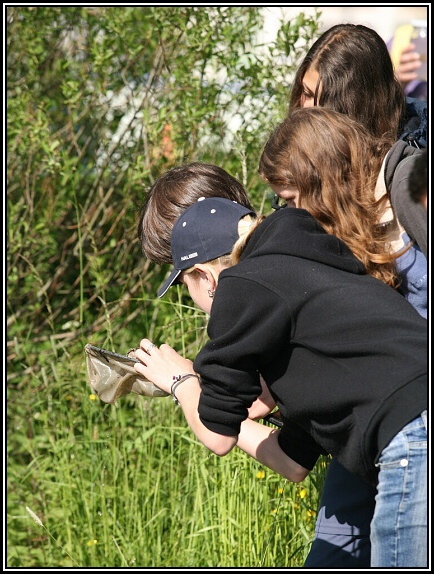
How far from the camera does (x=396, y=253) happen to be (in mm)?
2066

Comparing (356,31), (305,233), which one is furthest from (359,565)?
(356,31)

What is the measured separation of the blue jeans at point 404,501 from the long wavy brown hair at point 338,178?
478 millimetres

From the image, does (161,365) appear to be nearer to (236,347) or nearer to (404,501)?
(236,347)

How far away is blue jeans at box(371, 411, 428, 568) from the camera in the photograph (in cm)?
174

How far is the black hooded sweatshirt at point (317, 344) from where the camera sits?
177 cm

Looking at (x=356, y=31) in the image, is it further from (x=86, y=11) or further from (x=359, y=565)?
(x=86, y=11)

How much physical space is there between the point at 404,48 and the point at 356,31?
459 mm

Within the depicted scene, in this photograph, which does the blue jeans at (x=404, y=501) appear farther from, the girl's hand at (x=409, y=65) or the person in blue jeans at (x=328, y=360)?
the girl's hand at (x=409, y=65)

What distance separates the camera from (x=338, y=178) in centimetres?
205

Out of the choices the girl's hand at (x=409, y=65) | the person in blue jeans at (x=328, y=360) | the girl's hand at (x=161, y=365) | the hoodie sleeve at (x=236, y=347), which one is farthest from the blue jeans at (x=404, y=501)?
the girl's hand at (x=409, y=65)

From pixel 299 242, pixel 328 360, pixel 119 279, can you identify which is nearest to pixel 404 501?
pixel 328 360

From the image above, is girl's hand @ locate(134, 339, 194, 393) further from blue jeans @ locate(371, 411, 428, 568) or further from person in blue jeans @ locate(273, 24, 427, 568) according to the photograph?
blue jeans @ locate(371, 411, 428, 568)

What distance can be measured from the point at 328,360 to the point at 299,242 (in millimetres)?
266

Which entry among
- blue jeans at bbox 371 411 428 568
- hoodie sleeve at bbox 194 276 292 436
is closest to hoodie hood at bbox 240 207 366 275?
hoodie sleeve at bbox 194 276 292 436
